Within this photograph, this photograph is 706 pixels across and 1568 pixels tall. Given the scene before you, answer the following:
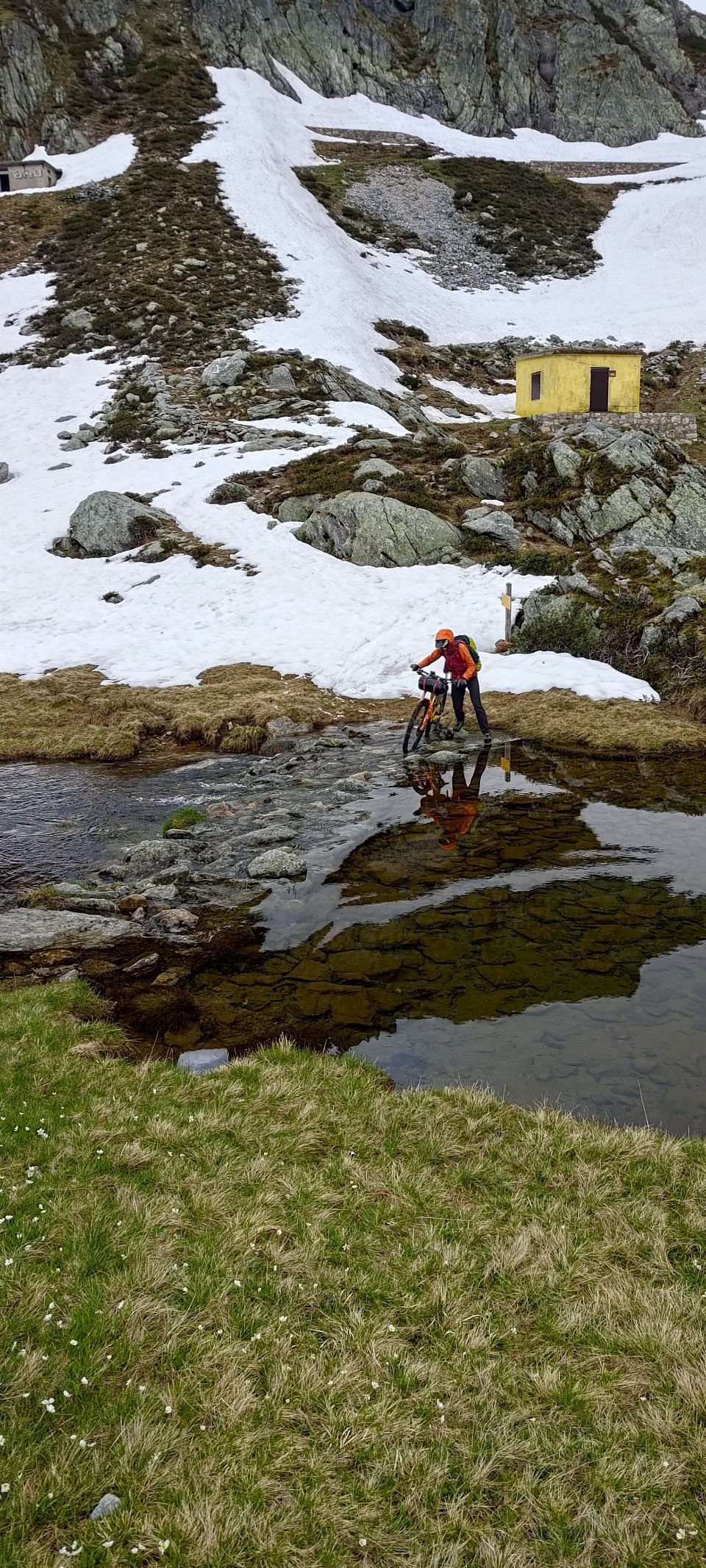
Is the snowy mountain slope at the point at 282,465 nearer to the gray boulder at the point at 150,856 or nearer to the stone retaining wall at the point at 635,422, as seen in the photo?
the stone retaining wall at the point at 635,422

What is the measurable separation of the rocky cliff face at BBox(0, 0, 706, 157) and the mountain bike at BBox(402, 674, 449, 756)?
301 ft

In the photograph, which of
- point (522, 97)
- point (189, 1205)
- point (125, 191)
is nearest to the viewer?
point (189, 1205)

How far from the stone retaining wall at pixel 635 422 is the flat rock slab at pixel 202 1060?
125ft

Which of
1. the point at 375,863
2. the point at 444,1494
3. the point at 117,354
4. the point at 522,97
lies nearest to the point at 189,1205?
the point at 444,1494

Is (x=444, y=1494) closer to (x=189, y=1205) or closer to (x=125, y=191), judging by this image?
(x=189, y=1205)

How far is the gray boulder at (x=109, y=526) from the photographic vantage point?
36344mm

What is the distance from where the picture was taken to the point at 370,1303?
5074 millimetres

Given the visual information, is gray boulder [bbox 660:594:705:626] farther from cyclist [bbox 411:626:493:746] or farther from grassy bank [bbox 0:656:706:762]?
cyclist [bbox 411:626:493:746]

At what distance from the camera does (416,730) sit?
19.8 metres

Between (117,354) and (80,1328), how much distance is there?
5813 cm

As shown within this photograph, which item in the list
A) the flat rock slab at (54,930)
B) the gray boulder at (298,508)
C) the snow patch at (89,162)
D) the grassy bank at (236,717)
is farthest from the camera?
the snow patch at (89,162)

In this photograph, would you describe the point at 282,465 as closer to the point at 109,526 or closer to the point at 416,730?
the point at 109,526

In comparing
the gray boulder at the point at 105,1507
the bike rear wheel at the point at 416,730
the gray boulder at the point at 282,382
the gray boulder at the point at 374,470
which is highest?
the gray boulder at the point at 282,382

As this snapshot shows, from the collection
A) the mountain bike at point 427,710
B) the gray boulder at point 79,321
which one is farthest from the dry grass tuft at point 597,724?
the gray boulder at point 79,321
